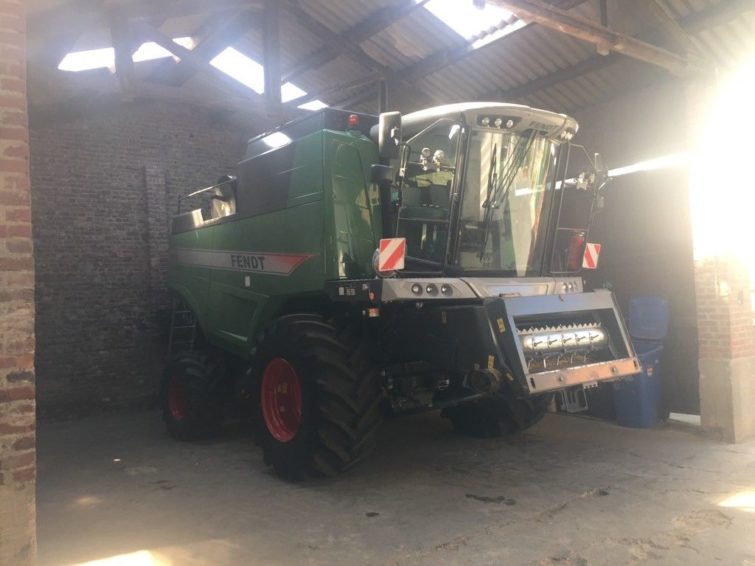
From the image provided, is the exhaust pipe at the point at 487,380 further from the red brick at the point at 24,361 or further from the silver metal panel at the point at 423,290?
the red brick at the point at 24,361

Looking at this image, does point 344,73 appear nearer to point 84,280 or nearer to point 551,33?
point 551,33

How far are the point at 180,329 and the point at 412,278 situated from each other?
448 centimetres

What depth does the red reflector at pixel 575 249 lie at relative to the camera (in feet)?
18.5

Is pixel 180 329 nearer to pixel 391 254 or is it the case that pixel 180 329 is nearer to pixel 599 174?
pixel 391 254

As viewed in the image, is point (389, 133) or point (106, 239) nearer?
point (389, 133)

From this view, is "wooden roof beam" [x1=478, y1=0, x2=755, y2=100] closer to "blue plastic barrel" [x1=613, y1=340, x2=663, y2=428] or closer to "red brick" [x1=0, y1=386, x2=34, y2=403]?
"blue plastic barrel" [x1=613, y1=340, x2=663, y2=428]

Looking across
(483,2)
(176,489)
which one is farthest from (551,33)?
(176,489)

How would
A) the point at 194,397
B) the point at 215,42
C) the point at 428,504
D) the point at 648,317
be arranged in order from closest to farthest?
the point at 428,504
the point at 194,397
the point at 648,317
the point at 215,42

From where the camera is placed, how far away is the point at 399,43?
27.1 feet

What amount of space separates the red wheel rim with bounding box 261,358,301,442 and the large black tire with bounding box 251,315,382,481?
2 cm

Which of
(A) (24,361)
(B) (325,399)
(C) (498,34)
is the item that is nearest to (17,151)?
(A) (24,361)

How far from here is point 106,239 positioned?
8.68 meters

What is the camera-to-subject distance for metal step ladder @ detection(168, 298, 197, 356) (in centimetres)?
777

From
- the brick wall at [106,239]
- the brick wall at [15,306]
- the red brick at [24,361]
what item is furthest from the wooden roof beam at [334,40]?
the red brick at [24,361]
